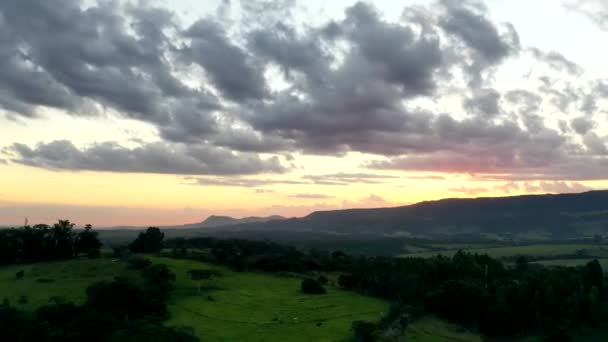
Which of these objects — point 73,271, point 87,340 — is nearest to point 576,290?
point 87,340

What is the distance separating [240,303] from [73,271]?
150 feet

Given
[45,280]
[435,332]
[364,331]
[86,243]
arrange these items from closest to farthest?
[364,331] → [435,332] → [45,280] → [86,243]

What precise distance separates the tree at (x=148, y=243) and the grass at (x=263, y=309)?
32139mm

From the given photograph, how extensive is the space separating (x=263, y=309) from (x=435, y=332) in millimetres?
30000

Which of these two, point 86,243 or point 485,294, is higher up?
point 86,243

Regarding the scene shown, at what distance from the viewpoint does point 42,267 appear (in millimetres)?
126625

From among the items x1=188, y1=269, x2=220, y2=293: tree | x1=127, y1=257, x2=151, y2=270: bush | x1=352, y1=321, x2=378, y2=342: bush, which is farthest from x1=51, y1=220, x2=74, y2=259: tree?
x1=352, y1=321, x2=378, y2=342: bush

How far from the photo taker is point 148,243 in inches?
6171

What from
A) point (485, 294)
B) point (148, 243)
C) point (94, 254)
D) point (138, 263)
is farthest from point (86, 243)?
point (485, 294)

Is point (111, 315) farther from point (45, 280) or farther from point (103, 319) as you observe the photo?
point (45, 280)

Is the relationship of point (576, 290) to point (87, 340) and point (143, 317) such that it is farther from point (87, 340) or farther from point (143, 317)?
point (87, 340)

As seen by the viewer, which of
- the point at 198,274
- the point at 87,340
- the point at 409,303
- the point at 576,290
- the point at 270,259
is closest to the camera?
the point at 87,340

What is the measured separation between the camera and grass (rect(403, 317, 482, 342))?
256 feet

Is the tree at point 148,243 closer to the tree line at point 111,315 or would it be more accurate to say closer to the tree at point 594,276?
the tree line at point 111,315
